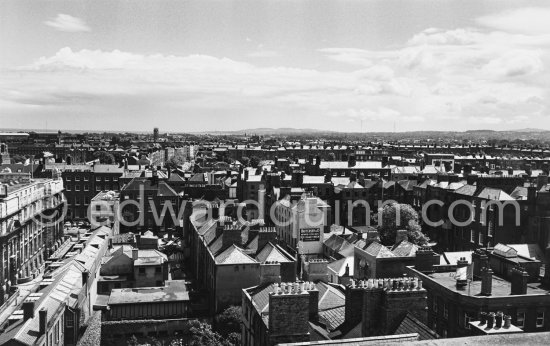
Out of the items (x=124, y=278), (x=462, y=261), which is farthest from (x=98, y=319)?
(x=462, y=261)

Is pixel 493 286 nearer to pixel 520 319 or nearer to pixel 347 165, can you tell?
pixel 520 319

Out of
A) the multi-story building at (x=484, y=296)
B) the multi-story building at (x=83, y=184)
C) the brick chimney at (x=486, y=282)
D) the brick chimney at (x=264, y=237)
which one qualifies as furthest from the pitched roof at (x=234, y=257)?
the multi-story building at (x=83, y=184)

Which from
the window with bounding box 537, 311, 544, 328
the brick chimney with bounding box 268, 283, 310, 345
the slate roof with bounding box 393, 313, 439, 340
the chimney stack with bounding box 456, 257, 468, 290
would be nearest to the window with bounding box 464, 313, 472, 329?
the chimney stack with bounding box 456, 257, 468, 290

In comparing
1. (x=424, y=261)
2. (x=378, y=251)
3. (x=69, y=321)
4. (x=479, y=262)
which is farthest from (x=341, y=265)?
(x=69, y=321)

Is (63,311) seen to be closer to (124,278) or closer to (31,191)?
(124,278)

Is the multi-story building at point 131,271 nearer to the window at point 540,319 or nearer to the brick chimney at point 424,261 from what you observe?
the brick chimney at point 424,261

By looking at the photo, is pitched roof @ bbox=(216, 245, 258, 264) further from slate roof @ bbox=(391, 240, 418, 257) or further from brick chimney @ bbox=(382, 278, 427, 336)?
brick chimney @ bbox=(382, 278, 427, 336)
